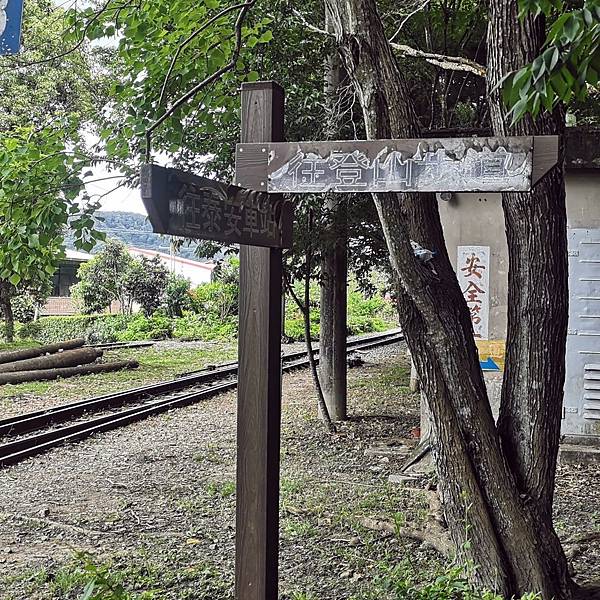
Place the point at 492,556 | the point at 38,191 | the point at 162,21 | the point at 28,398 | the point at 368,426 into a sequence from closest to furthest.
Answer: the point at 492,556, the point at 38,191, the point at 162,21, the point at 368,426, the point at 28,398

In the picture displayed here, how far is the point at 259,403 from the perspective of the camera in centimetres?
335

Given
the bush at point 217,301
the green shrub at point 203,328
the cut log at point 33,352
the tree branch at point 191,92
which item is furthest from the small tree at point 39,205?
the bush at point 217,301

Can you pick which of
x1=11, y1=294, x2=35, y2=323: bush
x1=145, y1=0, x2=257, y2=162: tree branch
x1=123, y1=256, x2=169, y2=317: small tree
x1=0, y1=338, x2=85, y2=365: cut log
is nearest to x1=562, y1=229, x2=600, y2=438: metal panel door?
x1=145, y1=0, x2=257, y2=162: tree branch

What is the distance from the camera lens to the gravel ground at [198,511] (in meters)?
4.97

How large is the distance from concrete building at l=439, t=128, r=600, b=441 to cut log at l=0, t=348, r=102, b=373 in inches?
408

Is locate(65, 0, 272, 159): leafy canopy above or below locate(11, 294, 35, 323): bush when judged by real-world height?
above

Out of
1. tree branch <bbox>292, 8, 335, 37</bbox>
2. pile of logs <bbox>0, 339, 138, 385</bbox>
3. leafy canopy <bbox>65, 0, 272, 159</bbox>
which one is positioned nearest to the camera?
leafy canopy <bbox>65, 0, 272, 159</bbox>

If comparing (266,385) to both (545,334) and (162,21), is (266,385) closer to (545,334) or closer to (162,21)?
(545,334)

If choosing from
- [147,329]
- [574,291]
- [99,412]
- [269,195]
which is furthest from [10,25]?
[147,329]

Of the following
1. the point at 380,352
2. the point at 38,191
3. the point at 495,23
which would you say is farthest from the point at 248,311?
the point at 380,352

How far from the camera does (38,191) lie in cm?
643

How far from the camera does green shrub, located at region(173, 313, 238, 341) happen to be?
83.0 ft

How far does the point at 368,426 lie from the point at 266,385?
294 inches

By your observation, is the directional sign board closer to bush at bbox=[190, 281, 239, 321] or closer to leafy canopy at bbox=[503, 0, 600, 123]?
leafy canopy at bbox=[503, 0, 600, 123]
